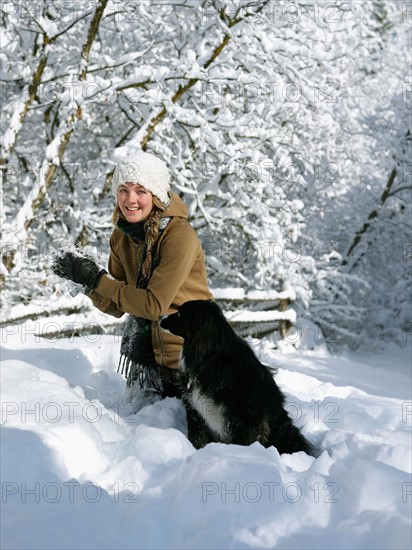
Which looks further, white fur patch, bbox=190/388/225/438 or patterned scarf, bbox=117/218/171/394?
patterned scarf, bbox=117/218/171/394

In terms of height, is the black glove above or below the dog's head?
above

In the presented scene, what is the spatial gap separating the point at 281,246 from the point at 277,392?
5.26 m

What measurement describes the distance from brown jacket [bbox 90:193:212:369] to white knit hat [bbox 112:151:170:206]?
0.39 ft

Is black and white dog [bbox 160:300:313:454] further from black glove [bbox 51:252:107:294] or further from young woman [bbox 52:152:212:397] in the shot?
black glove [bbox 51:252:107:294]

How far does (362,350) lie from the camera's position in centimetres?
1283

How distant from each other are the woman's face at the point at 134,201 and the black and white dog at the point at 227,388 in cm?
63

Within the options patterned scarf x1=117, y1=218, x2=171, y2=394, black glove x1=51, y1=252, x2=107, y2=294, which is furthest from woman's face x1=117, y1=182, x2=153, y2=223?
black glove x1=51, y1=252, x2=107, y2=294

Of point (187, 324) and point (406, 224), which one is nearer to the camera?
point (187, 324)

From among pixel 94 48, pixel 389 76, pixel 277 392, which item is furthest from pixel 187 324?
pixel 389 76

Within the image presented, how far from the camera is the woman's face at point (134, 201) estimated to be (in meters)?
2.97

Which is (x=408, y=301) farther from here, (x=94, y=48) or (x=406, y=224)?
(x=94, y=48)

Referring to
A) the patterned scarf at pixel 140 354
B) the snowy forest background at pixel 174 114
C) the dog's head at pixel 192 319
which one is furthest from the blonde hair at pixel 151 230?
the snowy forest background at pixel 174 114

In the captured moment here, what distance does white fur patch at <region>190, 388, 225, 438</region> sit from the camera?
9.18 ft

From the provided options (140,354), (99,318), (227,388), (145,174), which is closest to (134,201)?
(145,174)
